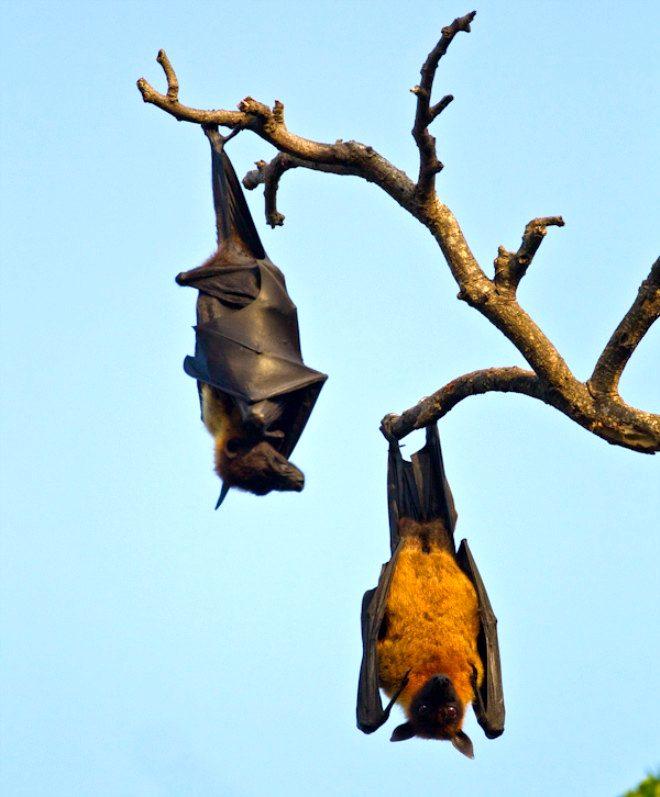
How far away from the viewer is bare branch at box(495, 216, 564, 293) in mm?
6582

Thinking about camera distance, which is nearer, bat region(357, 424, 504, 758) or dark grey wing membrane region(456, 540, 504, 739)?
dark grey wing membrane region(456, 540, 504, 739)

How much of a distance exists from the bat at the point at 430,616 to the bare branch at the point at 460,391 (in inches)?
37.2

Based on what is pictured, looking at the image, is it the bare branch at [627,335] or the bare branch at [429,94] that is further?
the bare branch at [429,94]

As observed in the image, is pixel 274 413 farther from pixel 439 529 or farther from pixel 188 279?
pixel 439 529

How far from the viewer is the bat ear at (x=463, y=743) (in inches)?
387

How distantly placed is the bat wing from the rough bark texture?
76.8 inches

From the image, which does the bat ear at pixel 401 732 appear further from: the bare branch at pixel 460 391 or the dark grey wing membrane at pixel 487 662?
the bare branch at pixel 460 391

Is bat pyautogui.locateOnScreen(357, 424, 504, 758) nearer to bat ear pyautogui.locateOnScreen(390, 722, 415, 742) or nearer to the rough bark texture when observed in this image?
bat ear pyautogui.locateOnScreen(390, 722, 415, 742)

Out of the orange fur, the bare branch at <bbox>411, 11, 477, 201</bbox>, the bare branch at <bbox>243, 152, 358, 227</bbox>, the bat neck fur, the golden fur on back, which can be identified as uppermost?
the bare branch at <bbox>243, 152, 358, 227</bbox>

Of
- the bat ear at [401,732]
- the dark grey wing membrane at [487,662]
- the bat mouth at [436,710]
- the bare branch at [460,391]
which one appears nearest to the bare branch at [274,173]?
the bare branch at [460,391]

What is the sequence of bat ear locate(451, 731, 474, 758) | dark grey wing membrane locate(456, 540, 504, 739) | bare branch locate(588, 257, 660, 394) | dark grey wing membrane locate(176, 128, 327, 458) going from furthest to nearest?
bat ear locate(451, 731, 474, 758) < dark grey wing membrane locate(456, 540, 504, 739) < dark grey wing membrane locate(176, 128, 327, 458) < bare branch locate(588, 257, 660, 394)

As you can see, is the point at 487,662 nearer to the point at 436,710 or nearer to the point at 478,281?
Result: the point at 436,710

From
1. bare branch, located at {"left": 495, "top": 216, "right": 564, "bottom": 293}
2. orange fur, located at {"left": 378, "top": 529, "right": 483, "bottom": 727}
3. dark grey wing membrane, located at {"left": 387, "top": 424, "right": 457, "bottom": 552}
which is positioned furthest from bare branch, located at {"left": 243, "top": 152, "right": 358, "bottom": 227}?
orange fur, located at {"left": 378, "top": 529, "right": 483, "bottom": 727}

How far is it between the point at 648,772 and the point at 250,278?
5596mm
